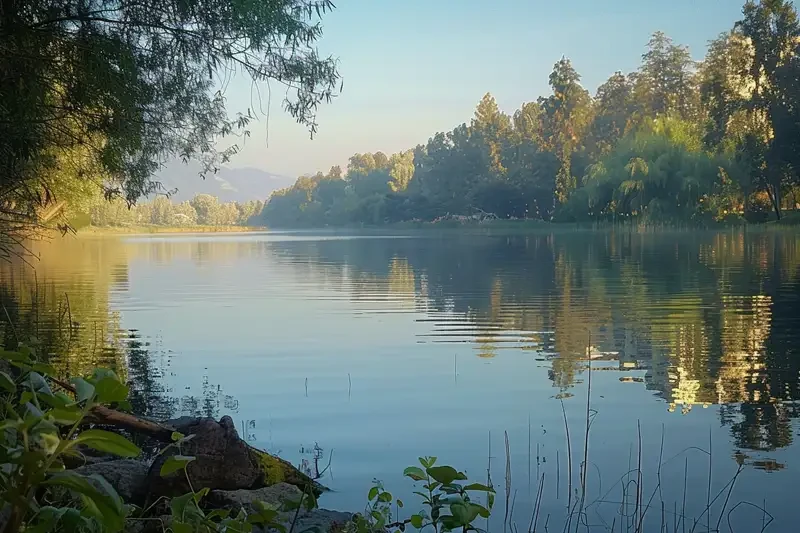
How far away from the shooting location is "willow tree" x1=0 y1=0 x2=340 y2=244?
328 inches

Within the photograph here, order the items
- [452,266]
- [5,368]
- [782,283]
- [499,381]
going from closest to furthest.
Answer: [5,368] < [499,381] < [782,283] < [452,266]

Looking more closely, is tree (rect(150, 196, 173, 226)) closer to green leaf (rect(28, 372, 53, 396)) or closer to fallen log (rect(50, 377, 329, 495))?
fallen log (rect(50, 377, 329, 495))

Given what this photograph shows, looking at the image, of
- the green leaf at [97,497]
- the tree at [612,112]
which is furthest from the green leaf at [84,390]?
the tree at [612,112]

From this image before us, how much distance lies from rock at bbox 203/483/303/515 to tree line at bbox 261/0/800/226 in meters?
49.4

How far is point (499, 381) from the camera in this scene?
9430 millimetres

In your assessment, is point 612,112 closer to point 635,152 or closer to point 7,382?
point 635,152

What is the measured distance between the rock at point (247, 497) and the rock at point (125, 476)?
40cm

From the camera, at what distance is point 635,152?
183 feet

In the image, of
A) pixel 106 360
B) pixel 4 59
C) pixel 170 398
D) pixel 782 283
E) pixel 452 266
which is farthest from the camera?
pixel 452 266

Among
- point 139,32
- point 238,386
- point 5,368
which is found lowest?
point 238,386

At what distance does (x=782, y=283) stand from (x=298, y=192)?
176m

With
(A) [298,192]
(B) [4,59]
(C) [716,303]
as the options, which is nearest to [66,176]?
(B) [4,59]

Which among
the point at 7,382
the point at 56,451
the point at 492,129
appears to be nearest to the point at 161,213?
the point at 492,129

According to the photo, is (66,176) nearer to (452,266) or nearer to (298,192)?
(452,266)
